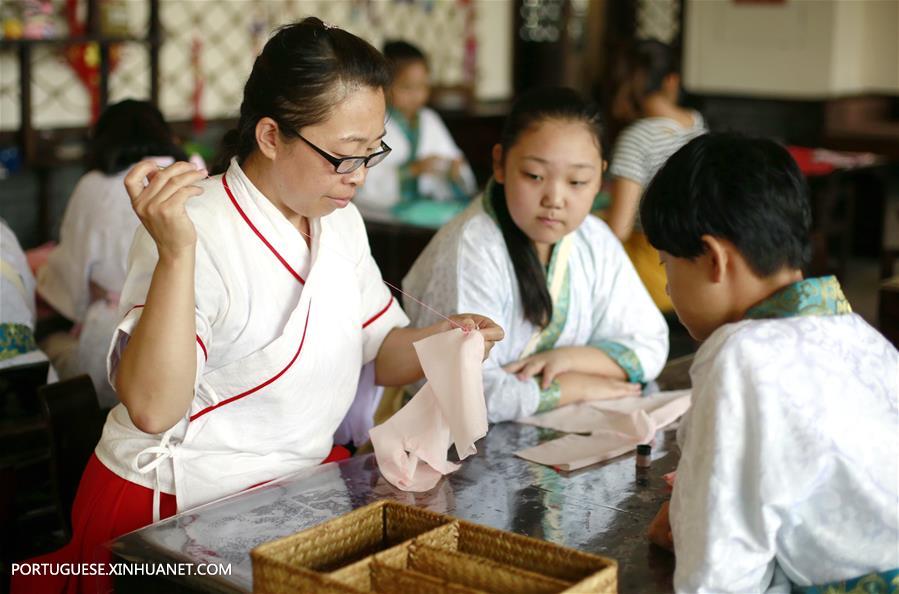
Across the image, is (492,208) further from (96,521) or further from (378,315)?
(96,521)

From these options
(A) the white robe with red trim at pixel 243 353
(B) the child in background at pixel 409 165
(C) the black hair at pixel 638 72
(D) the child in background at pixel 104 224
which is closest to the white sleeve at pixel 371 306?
→ (A) the white robe with red trim at pixel 243 353

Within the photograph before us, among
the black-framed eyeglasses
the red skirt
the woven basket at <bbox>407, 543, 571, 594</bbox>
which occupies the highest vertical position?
the black-framed eyeglasses

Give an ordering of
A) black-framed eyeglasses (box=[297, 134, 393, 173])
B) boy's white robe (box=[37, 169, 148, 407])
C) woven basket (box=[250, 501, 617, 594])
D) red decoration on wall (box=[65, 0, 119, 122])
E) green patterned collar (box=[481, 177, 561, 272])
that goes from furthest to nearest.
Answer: red decoration on wall (box=[65, 0, 119, 122]) → boy's white robe (box=[37, 169, 148, 407]) → green patterned collar (box=[481, 177, 561, 272]) → black-framed eyeglasses (box=[297, 134, 393, 173]) → woven basket (box=[250, 501, 617, 594])

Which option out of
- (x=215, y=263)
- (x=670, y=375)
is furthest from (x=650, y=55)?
(x=215, y=263)

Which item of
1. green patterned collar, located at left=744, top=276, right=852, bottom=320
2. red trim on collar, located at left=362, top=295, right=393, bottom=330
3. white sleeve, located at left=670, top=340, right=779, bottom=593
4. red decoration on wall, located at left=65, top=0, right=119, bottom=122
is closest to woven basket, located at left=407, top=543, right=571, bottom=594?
white sleeve, located at left=670, top=340, right=779, bottom=593

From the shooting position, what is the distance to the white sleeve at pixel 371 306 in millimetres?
2182

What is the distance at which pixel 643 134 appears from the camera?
13.9ft

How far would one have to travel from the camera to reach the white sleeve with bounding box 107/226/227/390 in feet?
5.82

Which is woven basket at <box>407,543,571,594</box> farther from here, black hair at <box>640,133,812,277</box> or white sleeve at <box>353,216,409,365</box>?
white sleeve at <box>353,216,409,365</box>

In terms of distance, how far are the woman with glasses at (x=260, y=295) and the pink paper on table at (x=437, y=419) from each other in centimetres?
10

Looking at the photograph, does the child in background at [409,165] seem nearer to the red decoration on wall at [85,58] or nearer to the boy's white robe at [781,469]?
the red decoration on wall at [85,58]

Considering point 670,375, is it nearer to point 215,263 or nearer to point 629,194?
point 215,263

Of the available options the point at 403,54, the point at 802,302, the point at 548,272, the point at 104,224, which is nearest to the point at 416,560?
the point at 802,302

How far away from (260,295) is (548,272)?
0.84m
